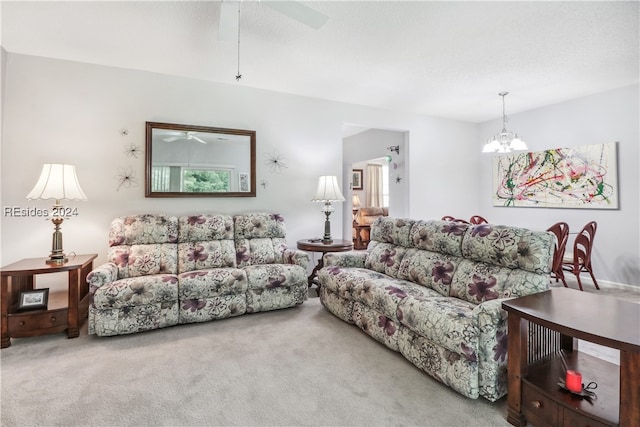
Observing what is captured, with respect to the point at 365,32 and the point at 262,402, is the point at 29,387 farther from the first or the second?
the point at 365,32

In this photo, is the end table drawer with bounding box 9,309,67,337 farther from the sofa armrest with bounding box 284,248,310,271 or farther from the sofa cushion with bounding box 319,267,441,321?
the sofa cushion with bounding box 319,267,441,321

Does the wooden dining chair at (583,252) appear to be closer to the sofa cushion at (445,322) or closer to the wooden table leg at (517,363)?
the sofa cushion at (445,322)

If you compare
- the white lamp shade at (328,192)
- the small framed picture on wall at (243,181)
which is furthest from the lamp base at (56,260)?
the white lamp shade at (328,192)

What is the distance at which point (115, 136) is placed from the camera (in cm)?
331

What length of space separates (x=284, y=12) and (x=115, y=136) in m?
2.43

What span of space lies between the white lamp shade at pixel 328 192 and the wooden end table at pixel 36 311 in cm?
238

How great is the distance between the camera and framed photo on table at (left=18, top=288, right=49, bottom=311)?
249cm

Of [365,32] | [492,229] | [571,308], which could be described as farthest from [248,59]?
[571,308]

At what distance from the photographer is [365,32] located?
262 cm

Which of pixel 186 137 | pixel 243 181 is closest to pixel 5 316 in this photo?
pixel 186 137

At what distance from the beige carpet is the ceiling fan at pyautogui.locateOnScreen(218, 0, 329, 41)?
88.5 inches

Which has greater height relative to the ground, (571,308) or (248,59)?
(248,59)

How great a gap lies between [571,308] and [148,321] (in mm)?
2902

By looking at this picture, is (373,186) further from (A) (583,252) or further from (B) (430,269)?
(B) (430,269)
